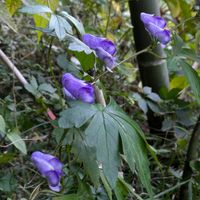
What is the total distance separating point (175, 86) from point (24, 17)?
1.86 feet

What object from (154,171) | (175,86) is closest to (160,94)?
(175,86)

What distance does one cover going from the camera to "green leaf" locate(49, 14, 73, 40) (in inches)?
24.8

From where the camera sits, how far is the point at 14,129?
2.48 feet

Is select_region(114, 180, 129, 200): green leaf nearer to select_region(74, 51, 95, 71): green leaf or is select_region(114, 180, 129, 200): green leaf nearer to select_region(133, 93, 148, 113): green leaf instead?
select_region(74, 51, 95, 71): green leaf

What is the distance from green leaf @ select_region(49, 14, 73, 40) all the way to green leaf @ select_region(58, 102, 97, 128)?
101 mm

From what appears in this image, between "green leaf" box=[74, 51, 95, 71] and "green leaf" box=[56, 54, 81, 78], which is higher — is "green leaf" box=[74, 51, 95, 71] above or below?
above

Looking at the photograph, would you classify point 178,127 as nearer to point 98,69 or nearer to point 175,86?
point 175,86

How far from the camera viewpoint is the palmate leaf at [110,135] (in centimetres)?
58

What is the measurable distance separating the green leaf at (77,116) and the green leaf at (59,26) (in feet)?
0.33

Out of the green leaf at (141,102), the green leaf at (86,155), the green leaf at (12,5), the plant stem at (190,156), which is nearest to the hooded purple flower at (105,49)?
the green leaf at (86,155)

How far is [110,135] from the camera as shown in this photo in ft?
1.94

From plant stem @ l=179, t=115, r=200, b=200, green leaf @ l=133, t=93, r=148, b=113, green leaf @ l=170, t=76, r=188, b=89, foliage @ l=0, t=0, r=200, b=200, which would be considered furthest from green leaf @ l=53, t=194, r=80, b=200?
green leaf @ l=170, t=76, r=188, b=89

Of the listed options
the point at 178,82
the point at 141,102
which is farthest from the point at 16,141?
the point at 178,82

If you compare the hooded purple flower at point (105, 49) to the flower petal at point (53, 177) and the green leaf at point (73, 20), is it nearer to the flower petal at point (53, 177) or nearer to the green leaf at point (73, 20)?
the green leaf at point (73, 20)
